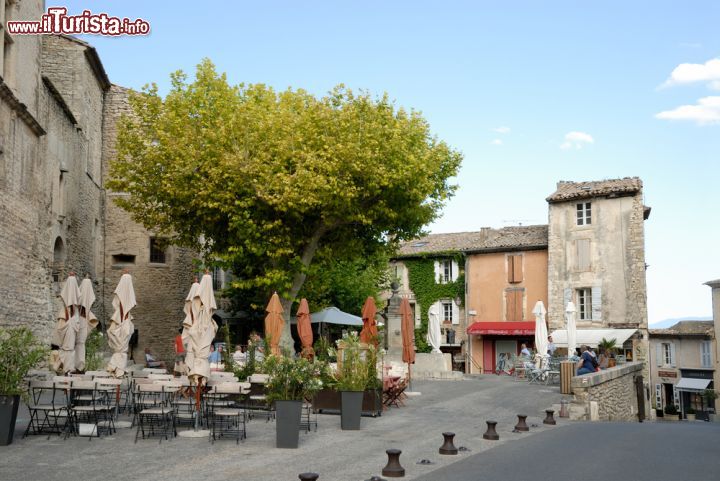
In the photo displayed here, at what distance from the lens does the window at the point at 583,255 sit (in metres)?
38.4

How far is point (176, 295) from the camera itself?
105ft

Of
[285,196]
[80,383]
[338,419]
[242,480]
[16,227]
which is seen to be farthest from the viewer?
[285,196]

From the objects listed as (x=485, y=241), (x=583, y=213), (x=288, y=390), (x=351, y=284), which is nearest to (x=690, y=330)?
(x=583, y=213)

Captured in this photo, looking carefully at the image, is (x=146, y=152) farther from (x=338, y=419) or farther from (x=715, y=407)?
(x=715, y=407)

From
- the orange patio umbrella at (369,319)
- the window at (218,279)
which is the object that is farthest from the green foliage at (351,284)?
the orange patio umbrella at (369,319)

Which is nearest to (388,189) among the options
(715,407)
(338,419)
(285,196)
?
(285,196)

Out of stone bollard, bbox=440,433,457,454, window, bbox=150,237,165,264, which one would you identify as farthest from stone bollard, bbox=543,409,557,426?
window, bbox=150,237,165,264

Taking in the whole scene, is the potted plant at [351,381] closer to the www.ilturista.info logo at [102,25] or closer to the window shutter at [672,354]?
the www.ilturista.info logo at [102,25]

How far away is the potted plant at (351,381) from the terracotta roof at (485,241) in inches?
1084

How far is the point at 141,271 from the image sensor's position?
31.4 meters

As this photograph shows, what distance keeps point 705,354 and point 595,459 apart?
45.0 m

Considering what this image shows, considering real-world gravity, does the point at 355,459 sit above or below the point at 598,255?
below

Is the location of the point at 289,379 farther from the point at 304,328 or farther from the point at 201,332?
the point at 304,328

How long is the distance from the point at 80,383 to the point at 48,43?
65.5ft
